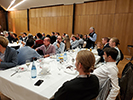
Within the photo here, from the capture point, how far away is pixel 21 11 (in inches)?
530

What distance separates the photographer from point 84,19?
29.3 feet

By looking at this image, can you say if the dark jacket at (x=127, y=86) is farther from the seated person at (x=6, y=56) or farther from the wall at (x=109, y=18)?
the wall at (x=109, y=18)

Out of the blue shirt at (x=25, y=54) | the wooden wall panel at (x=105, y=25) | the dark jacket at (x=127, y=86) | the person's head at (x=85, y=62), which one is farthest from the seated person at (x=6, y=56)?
the wooden wall panel at (x=105, y=25)

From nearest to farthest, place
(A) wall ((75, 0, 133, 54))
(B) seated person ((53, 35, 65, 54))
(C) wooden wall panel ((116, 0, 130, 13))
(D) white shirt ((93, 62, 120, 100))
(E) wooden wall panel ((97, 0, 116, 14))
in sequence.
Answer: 1. (D) white shirt ((93, 62, 120, 100))
2. (B) seated person ((53, 35, 65, 54))
3. (C) wooden wall panel ((116, 0, 130, 13))
4. (A) wall ((75, 0, 133, 54))
5. (E) wooden wall panel ((97, 0, 116, 14))

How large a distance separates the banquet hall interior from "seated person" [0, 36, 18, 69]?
13.3 ft

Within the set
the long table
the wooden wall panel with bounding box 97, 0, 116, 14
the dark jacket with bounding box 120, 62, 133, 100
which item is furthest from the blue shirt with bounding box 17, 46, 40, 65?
Answer: the wooden wall panel with bounding box 97, 0, 116, 14

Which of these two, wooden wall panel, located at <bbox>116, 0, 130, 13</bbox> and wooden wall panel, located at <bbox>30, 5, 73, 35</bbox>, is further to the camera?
wooden wall panel, located at <bbox>30, 5, 73, 35</bbox>

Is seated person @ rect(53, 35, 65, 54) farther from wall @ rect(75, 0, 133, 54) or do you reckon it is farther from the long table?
wall @ rect(75, 0, 133, 54)

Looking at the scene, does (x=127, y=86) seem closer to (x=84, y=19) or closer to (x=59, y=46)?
(x=59, y=46)

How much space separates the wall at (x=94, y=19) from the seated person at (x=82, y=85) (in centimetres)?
724

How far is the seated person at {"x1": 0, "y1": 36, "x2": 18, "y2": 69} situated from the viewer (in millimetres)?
2305

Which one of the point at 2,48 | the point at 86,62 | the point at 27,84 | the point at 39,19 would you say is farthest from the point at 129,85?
the point at 39,19

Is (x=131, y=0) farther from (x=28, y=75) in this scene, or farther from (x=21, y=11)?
(x=21, y=11)

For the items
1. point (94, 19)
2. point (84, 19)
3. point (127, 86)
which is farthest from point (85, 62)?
point (84, 19)
